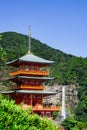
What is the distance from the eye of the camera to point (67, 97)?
11662cm

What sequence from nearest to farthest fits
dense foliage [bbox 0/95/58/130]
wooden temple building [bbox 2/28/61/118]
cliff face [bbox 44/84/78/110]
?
dense foliage [bbox 0/95/58/130] → wooden temple building [bbox 2/28/61/118] → cliff face [bbox 44/84/78/110]

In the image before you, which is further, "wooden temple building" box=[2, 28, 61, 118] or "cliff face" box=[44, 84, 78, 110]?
"cliff face" box=[44, 84, 78, 110]

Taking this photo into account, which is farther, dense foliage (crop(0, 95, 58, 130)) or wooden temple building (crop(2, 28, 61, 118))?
wooden temple building (crop(2, 28, 61, 118))

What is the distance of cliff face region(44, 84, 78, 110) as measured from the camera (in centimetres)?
11400

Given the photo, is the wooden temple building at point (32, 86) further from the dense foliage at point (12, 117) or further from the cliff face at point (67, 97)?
the cliff face at point (67, 97)

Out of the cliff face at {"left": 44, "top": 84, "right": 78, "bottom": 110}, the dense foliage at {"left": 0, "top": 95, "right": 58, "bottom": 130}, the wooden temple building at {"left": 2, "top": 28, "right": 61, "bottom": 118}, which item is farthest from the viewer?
the cliff face at {"left": 44, "top": 84, "right": 78, "bottom": 110}

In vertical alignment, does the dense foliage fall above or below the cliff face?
above

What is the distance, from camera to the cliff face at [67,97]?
374ft

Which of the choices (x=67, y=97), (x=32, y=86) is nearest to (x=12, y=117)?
(x=32, y=86)

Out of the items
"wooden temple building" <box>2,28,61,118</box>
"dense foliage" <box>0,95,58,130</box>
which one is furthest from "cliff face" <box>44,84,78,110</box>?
"dense foliage" <box>0,95,58,130</box>

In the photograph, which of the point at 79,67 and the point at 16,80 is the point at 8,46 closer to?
the point at 79,67

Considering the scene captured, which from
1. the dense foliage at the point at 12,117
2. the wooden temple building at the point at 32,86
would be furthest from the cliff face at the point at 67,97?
the dense foliage at the point at 12,117

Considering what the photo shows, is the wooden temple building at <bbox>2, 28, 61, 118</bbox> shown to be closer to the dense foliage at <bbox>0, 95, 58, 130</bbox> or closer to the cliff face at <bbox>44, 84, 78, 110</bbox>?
the dense foliage at <bbox>0, 95, 58, 130</bbox>

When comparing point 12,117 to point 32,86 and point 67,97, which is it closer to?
point 32,86
